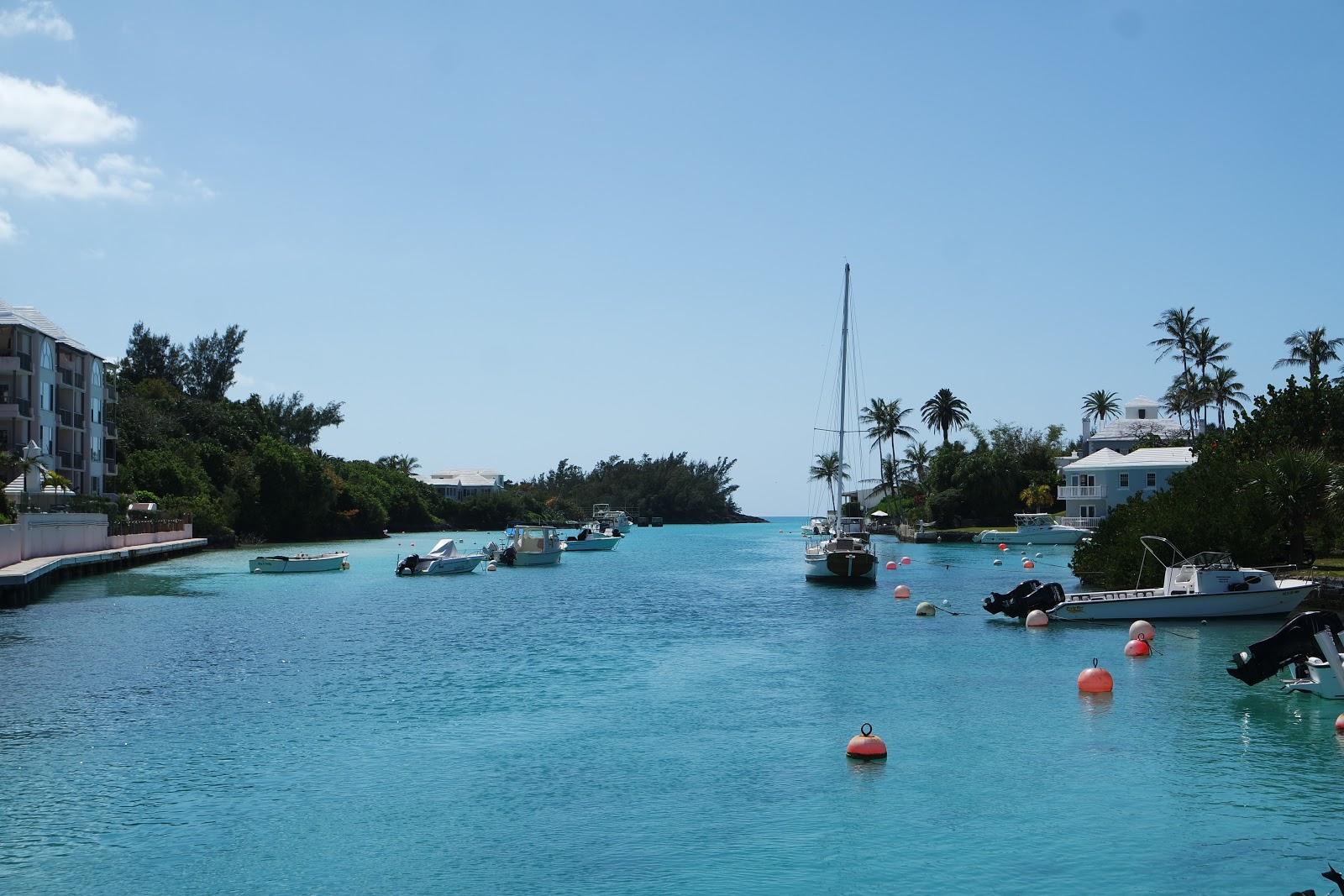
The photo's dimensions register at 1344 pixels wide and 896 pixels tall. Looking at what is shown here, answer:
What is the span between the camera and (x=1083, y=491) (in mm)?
105500

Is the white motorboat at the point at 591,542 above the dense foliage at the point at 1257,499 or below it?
below

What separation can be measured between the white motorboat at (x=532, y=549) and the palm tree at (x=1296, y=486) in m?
52.7

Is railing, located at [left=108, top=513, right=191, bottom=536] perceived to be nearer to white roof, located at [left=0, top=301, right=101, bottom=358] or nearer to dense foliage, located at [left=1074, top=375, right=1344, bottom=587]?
white roof, located at [left=0, top=301, right=101, bottom=358]

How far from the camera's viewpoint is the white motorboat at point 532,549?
82625 mm

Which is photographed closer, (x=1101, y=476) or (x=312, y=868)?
(x=312, y=868)

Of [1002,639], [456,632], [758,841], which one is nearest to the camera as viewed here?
[758,841]

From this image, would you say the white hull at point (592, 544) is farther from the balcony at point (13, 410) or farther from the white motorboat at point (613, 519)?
the white motorboat at point (613, 519)

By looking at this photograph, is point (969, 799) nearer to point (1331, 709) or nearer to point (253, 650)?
point (1331, 709)

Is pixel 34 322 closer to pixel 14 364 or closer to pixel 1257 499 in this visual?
pixel 14 364

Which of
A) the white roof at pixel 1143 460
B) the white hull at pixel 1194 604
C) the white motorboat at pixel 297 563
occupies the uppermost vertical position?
the white roof at pixel 1143 460

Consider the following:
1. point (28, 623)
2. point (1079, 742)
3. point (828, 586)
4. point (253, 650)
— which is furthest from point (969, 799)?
point (828, 586)

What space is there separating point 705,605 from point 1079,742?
3242 cm

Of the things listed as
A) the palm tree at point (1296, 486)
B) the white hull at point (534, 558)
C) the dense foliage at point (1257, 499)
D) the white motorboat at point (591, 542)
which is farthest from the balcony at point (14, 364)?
the palm tree at point (1296, 486)

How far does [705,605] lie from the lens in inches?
2108
